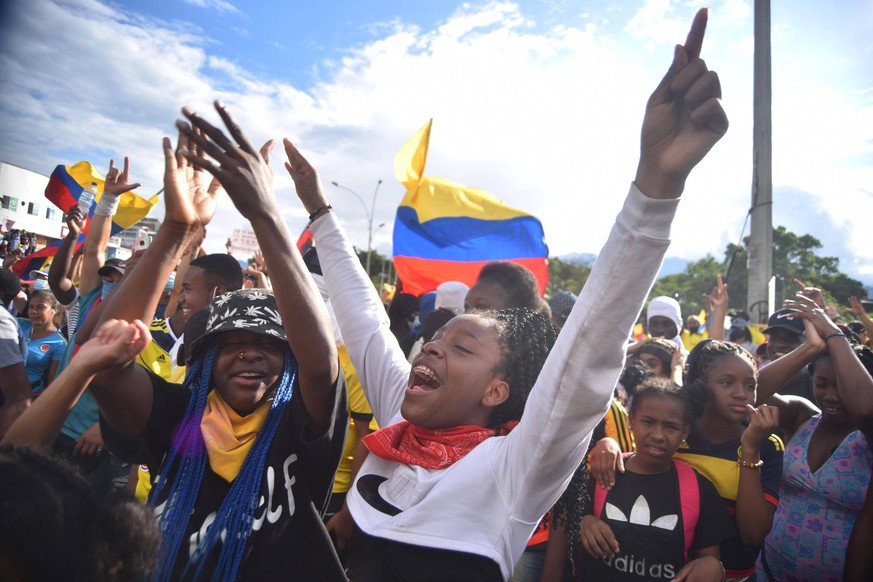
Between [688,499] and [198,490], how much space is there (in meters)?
1.96

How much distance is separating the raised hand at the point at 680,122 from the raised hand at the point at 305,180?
1325 millimetres

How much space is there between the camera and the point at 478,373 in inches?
70.1

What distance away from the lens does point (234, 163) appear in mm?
1516

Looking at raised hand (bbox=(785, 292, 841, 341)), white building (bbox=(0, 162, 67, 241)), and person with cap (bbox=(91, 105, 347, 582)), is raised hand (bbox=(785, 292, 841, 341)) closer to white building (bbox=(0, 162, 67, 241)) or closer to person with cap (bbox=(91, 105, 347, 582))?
person with cap (bbox=(91, 105, 347, 582))

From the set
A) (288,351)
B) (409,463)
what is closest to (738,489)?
(409,463)

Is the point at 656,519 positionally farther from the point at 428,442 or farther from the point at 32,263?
the point at 32,263

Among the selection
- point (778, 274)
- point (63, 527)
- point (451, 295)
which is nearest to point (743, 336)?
point (451, 295)

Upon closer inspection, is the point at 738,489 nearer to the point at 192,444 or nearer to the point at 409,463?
the point at 409,463

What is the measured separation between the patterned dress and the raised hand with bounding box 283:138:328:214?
2.65 metres

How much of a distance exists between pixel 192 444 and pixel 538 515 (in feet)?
3.55

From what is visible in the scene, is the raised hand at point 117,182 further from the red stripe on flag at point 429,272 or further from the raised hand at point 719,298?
the raised hand at point 719,298

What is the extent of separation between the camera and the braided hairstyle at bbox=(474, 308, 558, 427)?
1846mm

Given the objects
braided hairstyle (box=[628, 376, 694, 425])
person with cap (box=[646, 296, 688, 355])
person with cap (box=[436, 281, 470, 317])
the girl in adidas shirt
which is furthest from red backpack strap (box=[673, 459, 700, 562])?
person with cap (box=[646, 296, 688, 355])

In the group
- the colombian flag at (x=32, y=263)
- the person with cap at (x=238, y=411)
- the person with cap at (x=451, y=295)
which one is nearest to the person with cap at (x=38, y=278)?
the colombian flag at (x=32, y=263)
